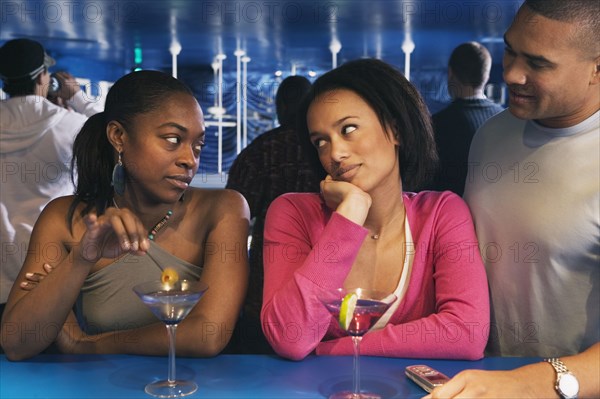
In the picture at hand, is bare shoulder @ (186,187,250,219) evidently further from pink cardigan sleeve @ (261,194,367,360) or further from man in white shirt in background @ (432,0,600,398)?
man in white shirt in background @ (432,0,600,398)

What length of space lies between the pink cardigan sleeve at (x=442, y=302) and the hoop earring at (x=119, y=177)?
85 centimetres

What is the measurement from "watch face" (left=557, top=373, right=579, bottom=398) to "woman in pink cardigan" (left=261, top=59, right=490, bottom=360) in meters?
0.33

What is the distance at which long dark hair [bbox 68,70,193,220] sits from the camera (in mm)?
2119

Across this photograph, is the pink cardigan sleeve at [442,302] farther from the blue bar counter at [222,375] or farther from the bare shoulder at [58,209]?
the bare shoulder at [58,209]

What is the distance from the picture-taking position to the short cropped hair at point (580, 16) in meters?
1.88

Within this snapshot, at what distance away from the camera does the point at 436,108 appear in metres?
14.5

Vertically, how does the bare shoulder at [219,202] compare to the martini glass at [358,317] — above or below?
above

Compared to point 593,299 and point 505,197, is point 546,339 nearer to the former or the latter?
point 593,299

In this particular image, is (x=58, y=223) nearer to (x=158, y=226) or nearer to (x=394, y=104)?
(x=158, y=226)

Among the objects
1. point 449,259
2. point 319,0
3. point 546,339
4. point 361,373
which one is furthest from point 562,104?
point 319,0

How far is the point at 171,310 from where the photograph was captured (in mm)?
1602

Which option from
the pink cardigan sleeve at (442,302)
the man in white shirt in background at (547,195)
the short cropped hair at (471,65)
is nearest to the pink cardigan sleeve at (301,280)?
the pink cardigan sleeve at (442,302)

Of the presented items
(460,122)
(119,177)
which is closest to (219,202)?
(119,177)

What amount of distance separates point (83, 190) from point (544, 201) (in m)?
1.54
